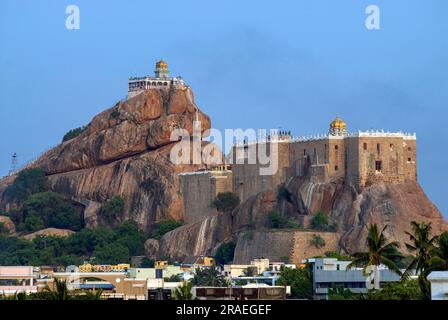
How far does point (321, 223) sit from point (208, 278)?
17092 millimetres

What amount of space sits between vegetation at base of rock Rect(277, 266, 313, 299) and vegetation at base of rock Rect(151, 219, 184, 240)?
1837 inches

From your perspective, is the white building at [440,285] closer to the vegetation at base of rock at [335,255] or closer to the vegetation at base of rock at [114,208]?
the vegetation at base of rock at [335,255]

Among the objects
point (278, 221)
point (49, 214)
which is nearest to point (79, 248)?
point (49, 214)

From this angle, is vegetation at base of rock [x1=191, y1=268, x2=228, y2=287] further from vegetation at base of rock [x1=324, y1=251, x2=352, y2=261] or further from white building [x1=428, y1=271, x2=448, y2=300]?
white building [x1=428, y1=271, x2=448, y2=300]

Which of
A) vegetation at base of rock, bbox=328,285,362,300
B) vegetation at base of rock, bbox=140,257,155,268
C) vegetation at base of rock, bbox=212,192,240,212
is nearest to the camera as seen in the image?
vegetation at base of rock, bbox=328,285,362,300

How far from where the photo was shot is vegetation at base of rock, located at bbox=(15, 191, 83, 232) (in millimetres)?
187750

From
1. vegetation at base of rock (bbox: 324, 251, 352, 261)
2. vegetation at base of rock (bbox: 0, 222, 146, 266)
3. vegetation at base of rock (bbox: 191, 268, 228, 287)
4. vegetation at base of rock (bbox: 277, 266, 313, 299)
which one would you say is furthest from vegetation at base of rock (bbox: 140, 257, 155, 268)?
vegetation at base of rock (bbox: 277, 266, 313, 299)

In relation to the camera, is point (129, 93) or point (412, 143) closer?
point (412, 143)

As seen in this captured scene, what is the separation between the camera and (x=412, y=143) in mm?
150750

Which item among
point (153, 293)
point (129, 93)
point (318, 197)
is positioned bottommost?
point (153, 293)
